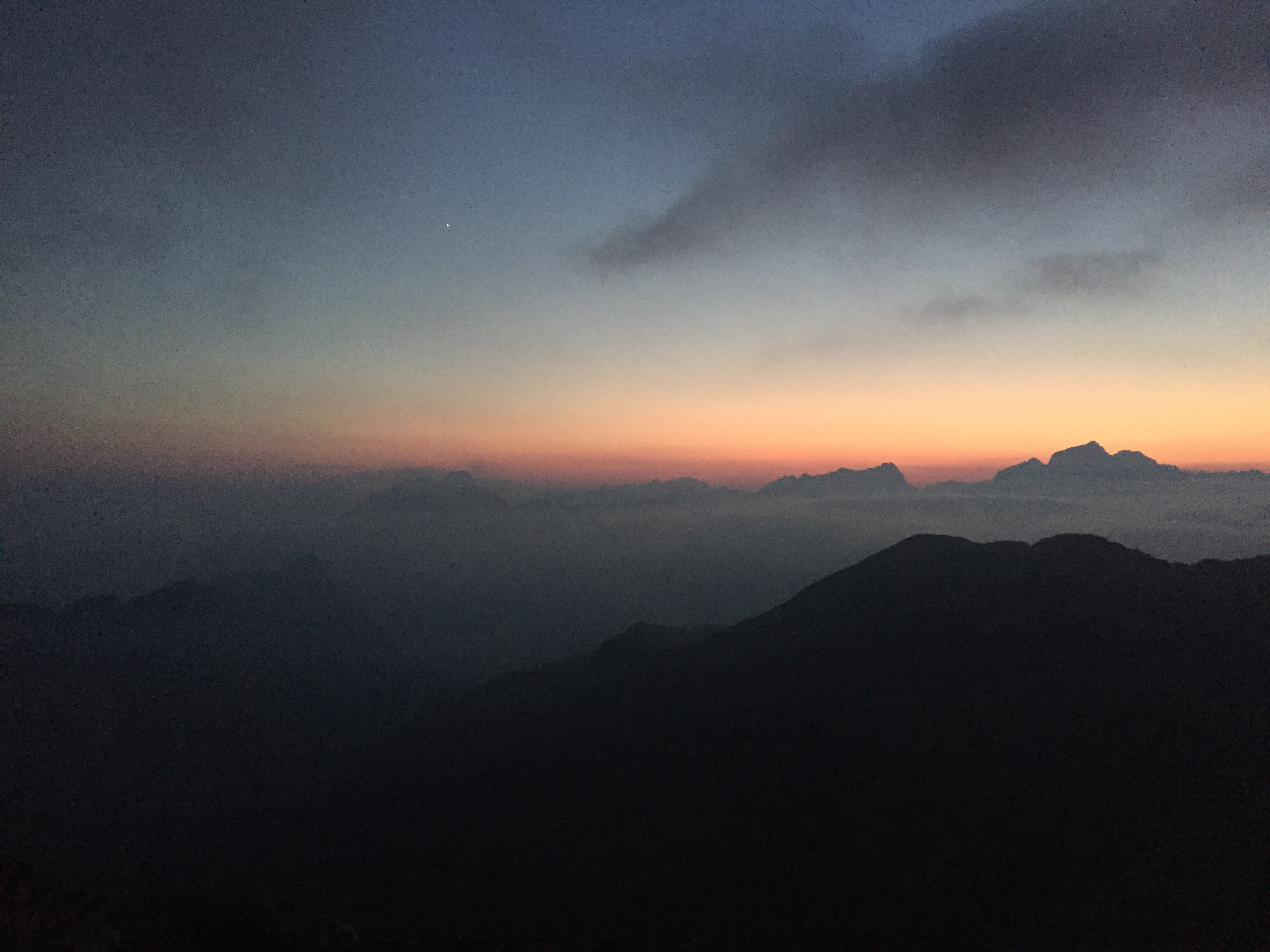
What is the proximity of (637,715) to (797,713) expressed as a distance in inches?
1544

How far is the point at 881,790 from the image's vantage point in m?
87.1

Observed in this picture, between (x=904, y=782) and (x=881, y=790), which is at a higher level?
(x=904, y=782)

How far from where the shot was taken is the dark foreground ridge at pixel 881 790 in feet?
217

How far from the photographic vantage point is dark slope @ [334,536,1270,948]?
65938 mm

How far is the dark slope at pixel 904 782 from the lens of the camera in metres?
65.9

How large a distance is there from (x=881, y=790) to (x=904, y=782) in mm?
3909

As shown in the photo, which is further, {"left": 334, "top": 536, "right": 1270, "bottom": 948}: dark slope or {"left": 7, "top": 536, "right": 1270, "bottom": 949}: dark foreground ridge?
{"left": 7, "top": 536, "right": 1270, "bottom": 949}: dark foreground ridge

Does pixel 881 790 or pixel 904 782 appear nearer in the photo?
pixel 904 782

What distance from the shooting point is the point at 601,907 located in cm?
8712

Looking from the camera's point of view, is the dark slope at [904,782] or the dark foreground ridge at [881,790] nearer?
→ the dark slope at [904,782]

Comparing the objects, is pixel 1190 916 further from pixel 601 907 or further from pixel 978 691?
pixel 601 907

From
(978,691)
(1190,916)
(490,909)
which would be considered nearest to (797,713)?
(978,691)

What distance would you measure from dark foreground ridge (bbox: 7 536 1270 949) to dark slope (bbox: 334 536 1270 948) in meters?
0.37

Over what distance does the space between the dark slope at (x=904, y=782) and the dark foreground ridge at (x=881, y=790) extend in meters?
0.37
